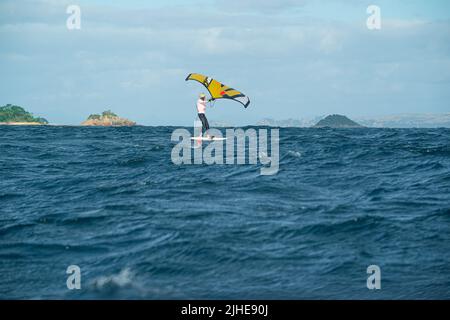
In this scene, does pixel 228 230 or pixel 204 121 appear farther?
pixel 204 121

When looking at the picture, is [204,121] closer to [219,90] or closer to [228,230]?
[219,90]

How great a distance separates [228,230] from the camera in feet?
45.3

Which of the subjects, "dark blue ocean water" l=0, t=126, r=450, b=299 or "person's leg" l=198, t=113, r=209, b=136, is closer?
"dark blue ocean water" l=0, t=126, r=450, b=299

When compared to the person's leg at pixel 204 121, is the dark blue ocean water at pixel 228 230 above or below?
below

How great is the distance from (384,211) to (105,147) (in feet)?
69.9

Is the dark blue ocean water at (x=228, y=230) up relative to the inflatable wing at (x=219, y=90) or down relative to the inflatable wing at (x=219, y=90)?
down

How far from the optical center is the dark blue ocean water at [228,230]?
10539 mm

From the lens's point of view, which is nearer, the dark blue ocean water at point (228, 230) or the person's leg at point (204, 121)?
the dark blue ocean water at point (228, 230)

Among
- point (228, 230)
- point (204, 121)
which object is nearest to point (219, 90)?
point (204, 121)

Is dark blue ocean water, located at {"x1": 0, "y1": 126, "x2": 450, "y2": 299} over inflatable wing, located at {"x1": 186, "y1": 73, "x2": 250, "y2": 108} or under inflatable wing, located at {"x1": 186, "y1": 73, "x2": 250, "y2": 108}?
under

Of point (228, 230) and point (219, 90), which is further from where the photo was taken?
point (219, 90)

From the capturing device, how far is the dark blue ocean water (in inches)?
415

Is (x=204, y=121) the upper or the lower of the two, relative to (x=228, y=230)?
upper
